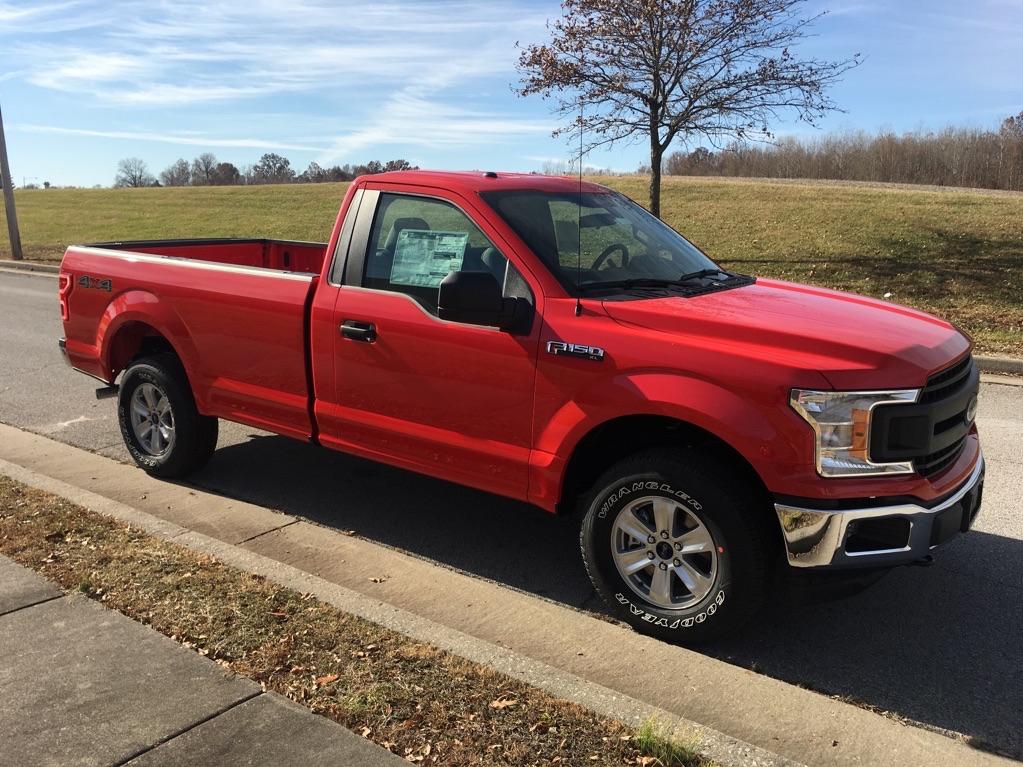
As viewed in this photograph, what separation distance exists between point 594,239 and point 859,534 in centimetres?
191

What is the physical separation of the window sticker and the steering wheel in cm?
63

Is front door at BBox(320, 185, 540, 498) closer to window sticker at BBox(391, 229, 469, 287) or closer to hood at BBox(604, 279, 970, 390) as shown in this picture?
window sticker at BBox(391, 229, 469, 287)

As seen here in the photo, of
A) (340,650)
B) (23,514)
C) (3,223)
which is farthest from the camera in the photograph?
(3,223)

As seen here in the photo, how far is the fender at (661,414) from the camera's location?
3215 millimetres

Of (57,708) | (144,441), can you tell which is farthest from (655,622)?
(144,441)

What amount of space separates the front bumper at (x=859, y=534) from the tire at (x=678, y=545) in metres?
0.17

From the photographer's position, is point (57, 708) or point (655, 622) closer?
point (57, 708)

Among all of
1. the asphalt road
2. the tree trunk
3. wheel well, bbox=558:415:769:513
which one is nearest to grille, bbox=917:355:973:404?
wheel well, bbox=558:415:769:513

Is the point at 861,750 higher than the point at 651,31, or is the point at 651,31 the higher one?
the point at 651,31

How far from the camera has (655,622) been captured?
3.61 meters

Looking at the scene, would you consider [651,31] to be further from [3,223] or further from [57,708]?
[3,223]

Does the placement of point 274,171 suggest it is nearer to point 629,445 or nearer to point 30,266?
point 30,266

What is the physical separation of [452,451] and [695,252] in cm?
183

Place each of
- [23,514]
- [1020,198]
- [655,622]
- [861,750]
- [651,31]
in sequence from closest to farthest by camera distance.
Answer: [861,750] → [655,622] → [23,514] → [651,31] → [1020,198]
